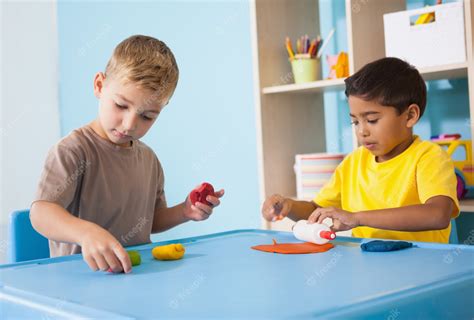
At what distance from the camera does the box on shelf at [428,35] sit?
185 centimetres

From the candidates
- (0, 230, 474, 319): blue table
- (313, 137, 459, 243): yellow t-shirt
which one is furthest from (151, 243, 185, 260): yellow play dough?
(313, 137, 459, 243): yellow t-shirt

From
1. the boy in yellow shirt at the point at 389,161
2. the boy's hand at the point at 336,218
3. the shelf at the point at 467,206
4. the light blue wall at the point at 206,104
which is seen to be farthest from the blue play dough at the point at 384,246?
the light blue wall at the point at 206,104

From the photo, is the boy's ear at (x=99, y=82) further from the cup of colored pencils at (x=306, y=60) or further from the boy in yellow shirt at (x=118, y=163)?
the cup of colored pencils at (x=306, y=60)

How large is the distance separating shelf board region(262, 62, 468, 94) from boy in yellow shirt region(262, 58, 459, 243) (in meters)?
Result: 0.27

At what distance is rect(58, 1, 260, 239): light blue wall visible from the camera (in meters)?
2.94

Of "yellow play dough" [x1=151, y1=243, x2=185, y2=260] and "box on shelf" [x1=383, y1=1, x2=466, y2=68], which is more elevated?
"box on shelf" [x1=383, y1=1, x2=466, y2=68]

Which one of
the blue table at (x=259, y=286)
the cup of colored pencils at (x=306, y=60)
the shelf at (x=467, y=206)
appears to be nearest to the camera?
the blue table at (x=259, y=286)

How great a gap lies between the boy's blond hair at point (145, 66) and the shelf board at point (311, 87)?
805mm

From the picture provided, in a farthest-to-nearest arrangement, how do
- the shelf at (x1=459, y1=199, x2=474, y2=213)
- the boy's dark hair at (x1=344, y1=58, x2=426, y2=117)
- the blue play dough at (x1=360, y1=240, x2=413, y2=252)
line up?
the shelf at (x1=459, y1=199, x2=474, y2=213), the boy's dark hair at (x1=344, y1=58, x2=426, y2=117), the blue play dough at (x1=360, y1=240, x2=413, y2=252)

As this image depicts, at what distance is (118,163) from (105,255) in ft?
1.63

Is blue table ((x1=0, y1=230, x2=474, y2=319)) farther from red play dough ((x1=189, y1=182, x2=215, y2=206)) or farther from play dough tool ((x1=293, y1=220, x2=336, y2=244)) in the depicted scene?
red play dough ((x1=189, y1=182, x2=215, y2=206))

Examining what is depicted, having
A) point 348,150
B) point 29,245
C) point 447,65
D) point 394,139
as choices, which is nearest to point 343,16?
point 348,150

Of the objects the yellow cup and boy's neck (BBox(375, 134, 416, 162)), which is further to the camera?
the yellow cup

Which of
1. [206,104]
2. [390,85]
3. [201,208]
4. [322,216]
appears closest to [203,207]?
[201,208]
